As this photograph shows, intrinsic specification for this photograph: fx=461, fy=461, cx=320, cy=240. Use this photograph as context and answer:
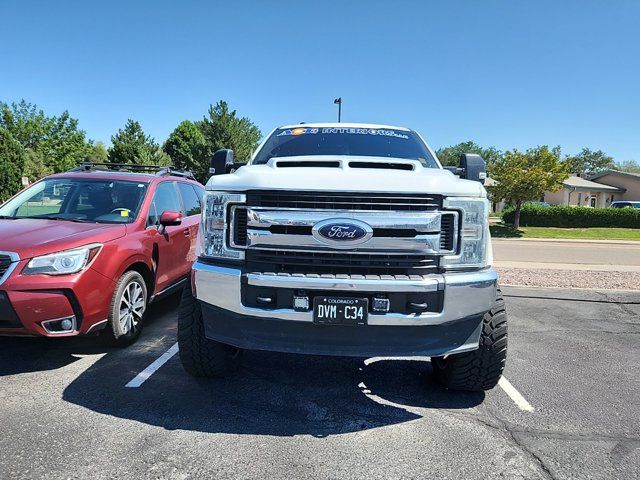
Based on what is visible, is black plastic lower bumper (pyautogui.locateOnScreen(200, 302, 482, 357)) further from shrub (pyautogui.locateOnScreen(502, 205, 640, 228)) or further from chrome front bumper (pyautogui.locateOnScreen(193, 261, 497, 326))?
shrub (pyautogui.locateOnScreen(502, 205, 640, 228))

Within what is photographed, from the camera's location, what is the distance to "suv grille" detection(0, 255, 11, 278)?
12.0ft

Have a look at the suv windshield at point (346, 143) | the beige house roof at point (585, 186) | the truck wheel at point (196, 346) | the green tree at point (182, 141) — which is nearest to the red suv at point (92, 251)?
the truck wheel at point (196, 346)

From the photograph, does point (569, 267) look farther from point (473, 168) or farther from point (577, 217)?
point (577, 217)

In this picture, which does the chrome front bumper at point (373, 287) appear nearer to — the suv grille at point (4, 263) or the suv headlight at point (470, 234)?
the suv headlight at point (470, 234)

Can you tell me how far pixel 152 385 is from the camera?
3631 mm

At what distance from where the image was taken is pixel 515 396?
144 inches

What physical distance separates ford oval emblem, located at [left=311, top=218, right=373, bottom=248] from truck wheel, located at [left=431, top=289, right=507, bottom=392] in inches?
44.8

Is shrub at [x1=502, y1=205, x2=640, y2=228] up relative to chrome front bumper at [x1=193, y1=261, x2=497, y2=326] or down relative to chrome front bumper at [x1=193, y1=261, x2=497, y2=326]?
down

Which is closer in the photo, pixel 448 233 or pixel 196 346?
pixel 448 233

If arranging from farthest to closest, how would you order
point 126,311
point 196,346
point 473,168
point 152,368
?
point 126,311 < point 473,168 < point 152,368 < point 196,346

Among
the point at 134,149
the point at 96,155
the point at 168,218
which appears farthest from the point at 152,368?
the point at 96,155

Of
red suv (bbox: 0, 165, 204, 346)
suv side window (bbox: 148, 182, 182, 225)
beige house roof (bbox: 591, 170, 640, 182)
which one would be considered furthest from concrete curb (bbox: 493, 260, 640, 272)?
beige house roof (bbox: 591, 170, 640, 182)

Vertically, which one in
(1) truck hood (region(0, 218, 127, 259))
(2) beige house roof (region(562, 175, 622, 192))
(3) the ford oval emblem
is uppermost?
(2) beige house roof (region(562, 175, 622, 192))

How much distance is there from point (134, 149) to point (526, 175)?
37834 millimetres
